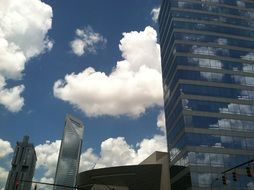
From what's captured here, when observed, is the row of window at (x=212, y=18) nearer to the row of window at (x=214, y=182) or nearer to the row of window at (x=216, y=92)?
the row of window at (x=216, y=92)

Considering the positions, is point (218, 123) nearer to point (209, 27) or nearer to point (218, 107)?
point (218, 107)

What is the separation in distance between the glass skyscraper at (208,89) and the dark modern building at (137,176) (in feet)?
13.3

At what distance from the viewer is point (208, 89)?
256 feet

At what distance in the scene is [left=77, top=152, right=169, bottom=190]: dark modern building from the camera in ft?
267

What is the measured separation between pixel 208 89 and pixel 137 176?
29231 millimetres

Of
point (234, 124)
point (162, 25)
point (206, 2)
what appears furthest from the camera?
point (162, 25)

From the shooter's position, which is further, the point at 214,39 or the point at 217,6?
the point at 217,6

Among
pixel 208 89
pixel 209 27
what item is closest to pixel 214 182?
pixel 208 89

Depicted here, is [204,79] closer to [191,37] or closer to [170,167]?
[191,37]

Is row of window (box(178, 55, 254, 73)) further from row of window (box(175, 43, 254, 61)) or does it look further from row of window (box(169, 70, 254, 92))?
row of window (box(169, 70, 254, 92))

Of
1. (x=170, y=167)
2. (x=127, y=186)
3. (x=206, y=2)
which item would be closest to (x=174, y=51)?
(x=206, y=2)

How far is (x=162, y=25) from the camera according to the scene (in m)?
102

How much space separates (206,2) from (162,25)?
16.1 meters

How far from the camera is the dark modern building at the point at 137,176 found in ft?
267
